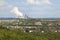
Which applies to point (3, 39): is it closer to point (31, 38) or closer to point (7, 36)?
point (7, 36)

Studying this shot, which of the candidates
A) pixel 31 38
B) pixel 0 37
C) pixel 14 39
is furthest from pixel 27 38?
pixel 0 37

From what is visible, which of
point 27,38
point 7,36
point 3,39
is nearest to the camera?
point 3,39

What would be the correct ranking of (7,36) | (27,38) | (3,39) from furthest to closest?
(27,38), (7,36), (3,39)

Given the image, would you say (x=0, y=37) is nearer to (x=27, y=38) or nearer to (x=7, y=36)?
(x=7, y=36)

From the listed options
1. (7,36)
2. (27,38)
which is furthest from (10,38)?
(27,38)

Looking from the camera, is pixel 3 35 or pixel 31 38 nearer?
pixel 3 35

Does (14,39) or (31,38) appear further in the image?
(31,38)

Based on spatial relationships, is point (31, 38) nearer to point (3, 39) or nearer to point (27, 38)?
point (27, 38)

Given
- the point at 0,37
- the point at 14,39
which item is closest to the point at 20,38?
the point at 14,39
